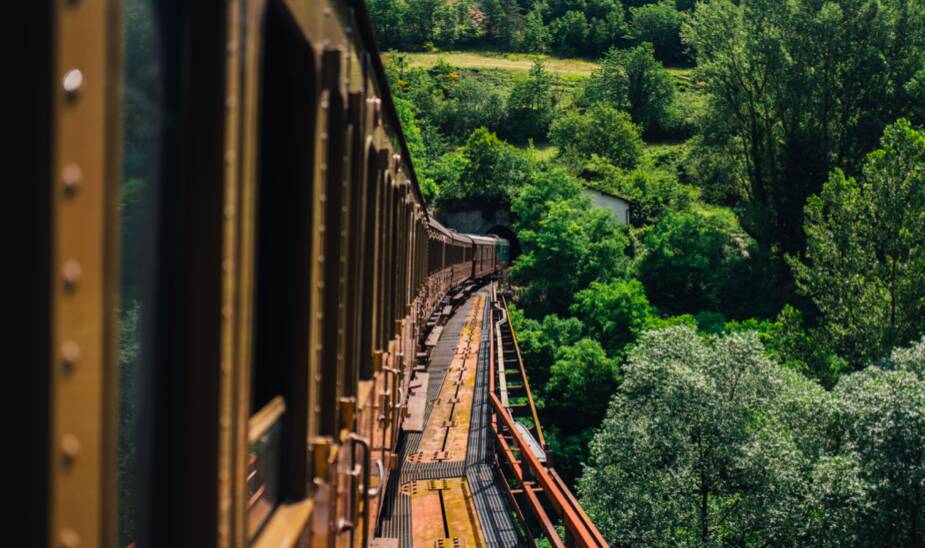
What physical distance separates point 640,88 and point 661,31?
102 ft

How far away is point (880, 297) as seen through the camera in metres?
20.7

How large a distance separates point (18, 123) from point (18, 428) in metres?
0.34

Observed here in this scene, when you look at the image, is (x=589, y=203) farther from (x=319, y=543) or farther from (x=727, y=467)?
(x=319, y=543)

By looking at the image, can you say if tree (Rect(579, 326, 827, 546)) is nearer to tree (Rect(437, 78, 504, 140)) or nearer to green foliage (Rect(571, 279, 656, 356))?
green foliage (Rect(571, 279, 656, 356))

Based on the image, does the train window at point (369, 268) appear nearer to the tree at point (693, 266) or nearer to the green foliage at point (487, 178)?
the tree at point (693, 266)

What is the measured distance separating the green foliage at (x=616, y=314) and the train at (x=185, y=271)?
23989mm

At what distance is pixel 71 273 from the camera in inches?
32.3

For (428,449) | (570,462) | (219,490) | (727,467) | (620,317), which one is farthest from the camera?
(620,317)

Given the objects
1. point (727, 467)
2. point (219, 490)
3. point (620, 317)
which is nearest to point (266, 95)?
point (219, 490)

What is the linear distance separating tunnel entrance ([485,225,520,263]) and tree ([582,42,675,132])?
2325cm

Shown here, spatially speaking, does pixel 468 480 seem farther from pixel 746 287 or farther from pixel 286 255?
pixel 746 287

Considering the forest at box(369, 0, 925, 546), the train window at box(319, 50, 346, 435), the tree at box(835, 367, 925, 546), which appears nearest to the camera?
the train window at box(319, 50, 346, 435)

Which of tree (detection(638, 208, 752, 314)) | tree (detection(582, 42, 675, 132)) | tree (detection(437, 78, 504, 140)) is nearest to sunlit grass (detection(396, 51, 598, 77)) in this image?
tree (detection(437, 78, 504, 140))

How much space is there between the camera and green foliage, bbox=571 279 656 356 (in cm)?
2611
